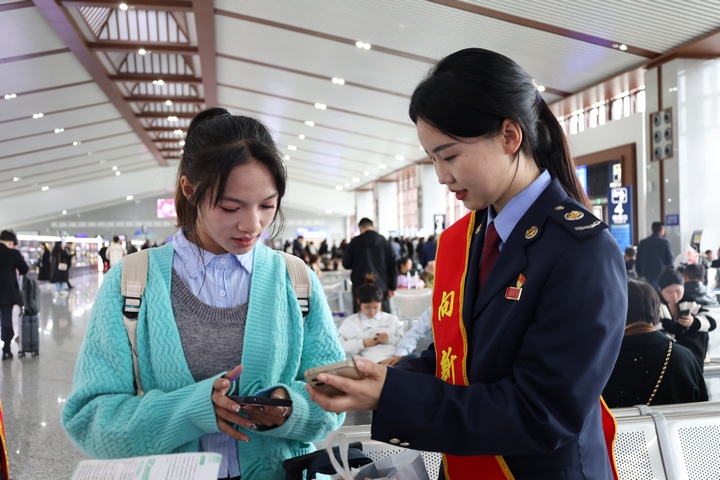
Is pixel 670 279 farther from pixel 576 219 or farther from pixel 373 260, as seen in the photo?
pixel 373 260

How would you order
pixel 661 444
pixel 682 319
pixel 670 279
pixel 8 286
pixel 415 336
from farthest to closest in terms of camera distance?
1. pixel 8 286
2. pixel 415 336
3. pixel 670 279
4. pixel 682 319
5. pixel 661 444

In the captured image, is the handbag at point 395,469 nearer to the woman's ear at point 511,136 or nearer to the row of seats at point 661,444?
the woman's ear at point 511,136

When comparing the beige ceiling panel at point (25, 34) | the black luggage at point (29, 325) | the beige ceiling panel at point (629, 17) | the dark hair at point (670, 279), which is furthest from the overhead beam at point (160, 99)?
the dark hair at point (670, 279)

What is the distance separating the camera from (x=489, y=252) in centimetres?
133

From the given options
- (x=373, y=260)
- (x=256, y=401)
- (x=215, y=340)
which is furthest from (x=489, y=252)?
(x=373, y=260)

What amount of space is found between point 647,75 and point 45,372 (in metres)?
11.7

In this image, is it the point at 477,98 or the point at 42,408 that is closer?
the point at 477,98

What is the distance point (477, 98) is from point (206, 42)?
14.9 m

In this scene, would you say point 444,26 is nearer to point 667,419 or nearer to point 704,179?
point 704,179

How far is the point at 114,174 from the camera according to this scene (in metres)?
38.8

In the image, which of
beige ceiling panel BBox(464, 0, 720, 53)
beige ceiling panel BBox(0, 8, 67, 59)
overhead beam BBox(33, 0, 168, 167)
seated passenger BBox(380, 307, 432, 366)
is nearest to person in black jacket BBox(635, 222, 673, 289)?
beige ceiling panel BBox(464, 0, 720, 53)

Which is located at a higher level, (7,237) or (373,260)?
(7,237)

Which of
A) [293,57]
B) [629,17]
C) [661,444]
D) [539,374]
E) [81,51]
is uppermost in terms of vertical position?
[81,51]

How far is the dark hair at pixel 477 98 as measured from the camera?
1.18 meters
